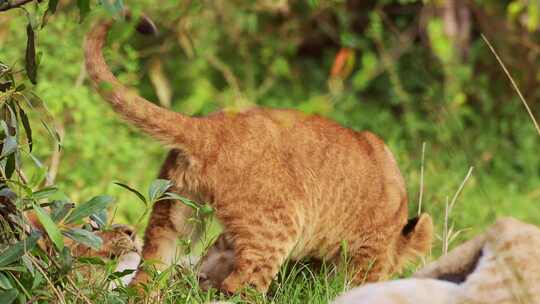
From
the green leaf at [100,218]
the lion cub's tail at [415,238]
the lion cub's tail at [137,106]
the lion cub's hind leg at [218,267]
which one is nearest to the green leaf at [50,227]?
the green leaf at [100,218]

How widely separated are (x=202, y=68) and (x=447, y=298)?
20.9ft

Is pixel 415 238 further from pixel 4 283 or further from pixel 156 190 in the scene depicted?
pixel 4 283

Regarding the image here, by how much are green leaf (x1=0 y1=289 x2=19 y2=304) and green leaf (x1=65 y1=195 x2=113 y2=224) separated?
0.26m

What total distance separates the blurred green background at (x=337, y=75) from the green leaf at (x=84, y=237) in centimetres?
317

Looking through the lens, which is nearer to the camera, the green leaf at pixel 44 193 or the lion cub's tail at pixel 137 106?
the green leaf at pixel 44 193

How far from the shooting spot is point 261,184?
409 cm

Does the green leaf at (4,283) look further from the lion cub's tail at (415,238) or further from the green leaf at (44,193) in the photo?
the lion cub's tail at (415,238)

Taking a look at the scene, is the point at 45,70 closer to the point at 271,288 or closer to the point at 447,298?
the point at 271,288

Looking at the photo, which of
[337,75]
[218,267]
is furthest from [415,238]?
[337,75]

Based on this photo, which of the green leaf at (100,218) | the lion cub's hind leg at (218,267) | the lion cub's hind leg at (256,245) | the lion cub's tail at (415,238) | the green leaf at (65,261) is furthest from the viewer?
the lion cub's tail at (415,238)

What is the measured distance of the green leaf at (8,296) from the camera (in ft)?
10.3

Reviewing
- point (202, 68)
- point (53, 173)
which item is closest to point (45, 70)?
point (53, 173)

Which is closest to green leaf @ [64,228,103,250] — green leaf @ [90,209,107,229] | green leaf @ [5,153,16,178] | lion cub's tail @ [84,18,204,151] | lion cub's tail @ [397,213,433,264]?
green leaf @ [90,209,107,229]

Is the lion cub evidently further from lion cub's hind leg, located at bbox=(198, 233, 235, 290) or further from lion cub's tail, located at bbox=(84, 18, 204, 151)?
lion cub's hind leg, located at bbox=(198, 233, 235, 290)
